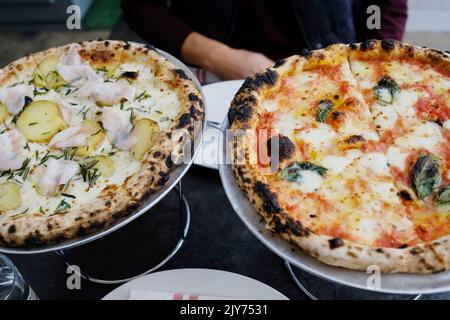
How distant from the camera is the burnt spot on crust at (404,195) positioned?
1161mm

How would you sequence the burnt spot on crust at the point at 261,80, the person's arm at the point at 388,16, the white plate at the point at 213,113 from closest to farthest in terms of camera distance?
the burnt spot on crust at the point at 261,80, the white plate at the point at 213,113, the person's arm at the point at 388,16

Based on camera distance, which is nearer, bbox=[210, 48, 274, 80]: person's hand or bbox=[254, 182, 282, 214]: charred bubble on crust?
bbox=[254, 182, 282, 214]: charred bubble on crust

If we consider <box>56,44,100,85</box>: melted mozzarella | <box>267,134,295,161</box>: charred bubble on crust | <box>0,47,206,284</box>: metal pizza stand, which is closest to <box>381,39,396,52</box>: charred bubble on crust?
<box>267,134,295,161</box>: charred bubble on crust

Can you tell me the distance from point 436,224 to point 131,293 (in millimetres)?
779

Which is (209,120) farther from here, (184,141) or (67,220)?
(67,220)

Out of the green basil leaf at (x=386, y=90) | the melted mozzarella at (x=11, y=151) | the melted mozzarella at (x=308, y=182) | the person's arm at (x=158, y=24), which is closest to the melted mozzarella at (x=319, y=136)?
the melted mozzarella at (x=308, y=182)

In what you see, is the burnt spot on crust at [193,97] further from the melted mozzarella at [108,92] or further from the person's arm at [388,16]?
the person's arm at [388,16]

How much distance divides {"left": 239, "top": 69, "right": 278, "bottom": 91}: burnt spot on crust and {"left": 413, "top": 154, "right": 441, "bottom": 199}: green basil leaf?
0.50 meters

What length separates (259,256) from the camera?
146cm

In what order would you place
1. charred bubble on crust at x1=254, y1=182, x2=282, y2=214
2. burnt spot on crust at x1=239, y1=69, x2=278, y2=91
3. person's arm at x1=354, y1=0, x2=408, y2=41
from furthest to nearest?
person's arm at x1=354, y1=0, x2=408, y2=41, burnt spot on crust at x1=239, y1=69, x2=278, y2=91, charred bubble on crust at x1=254, y1=182, x2=282, y2=214

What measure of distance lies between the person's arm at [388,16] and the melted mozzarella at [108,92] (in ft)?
4.18

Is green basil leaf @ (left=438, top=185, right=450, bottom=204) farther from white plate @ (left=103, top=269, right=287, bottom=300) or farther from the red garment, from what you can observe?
A: the red garment

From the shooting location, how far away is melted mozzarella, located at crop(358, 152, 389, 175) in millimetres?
1235

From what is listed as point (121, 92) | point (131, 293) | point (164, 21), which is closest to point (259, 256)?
point (131, 293)
